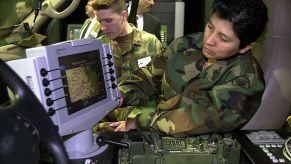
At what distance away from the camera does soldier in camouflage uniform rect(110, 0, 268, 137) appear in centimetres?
121

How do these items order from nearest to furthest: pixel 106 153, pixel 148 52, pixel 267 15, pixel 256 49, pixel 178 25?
pixel 106 153 → pixel 267 15 → pixel 256 49 → pixel 148 52 → pixel 178 25

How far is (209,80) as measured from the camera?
1.40 metres

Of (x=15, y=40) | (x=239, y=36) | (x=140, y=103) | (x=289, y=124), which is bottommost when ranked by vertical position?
(x=289, y=124)

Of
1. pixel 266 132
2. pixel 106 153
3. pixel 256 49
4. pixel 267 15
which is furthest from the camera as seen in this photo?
pixel 256 49

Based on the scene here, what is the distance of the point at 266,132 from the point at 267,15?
1.48 feet

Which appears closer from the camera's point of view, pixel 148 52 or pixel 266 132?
pixel 266 132

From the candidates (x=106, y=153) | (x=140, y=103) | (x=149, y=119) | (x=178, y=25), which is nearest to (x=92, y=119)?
(x=106, y=153)

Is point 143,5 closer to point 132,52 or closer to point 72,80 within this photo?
point 132,52

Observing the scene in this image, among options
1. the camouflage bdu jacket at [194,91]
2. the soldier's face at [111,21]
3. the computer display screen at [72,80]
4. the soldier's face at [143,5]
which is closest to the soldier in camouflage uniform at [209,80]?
the camouflage bdu jacket at [194,91]

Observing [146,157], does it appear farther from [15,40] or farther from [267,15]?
[15,40]

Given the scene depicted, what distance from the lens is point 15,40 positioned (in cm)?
204

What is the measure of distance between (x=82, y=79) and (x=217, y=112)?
485 millimetres

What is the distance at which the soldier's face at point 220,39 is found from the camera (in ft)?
4.23

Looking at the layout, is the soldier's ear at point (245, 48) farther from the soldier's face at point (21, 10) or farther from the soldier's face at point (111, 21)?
the soldier's face at point (21, 10)
